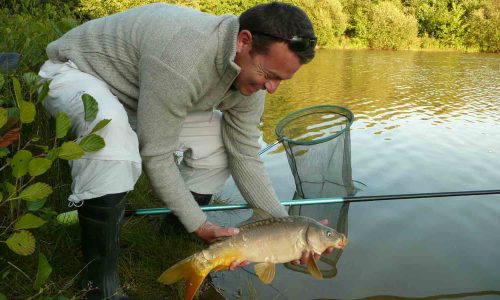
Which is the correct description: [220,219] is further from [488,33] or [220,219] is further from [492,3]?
[492,3]

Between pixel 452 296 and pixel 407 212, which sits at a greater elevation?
pixel 452 296

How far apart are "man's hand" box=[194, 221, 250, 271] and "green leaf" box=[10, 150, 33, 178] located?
0.84m

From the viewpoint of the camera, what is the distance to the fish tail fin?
1.93 m

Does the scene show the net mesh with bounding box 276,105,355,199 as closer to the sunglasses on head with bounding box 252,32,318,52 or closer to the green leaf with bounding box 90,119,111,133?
the sunglasses on head with bounding box 252,32,318,52

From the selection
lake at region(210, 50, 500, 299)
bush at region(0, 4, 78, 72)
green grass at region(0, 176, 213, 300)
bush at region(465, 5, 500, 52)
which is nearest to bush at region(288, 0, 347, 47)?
bush at region(465, 5, 500, 52)

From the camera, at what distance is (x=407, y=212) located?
4.02 m

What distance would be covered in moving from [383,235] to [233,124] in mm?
1691

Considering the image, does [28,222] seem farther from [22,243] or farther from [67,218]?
[67,218]

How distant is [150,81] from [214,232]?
2.34ft

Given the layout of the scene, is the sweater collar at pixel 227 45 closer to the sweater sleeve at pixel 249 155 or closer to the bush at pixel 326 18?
the sweater sleeve at pixel 249 155

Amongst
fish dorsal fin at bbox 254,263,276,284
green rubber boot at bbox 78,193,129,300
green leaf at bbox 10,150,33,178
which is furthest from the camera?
fish dorsal fin at bbox 254,263,276,284

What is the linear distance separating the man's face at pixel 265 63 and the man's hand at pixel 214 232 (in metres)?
0.62

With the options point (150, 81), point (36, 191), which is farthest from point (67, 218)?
point (150, 81)

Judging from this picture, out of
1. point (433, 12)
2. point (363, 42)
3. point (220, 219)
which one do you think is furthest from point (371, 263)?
point (433, 12)
